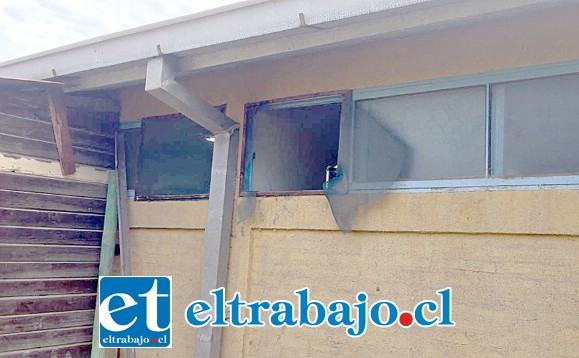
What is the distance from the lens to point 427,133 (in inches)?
131

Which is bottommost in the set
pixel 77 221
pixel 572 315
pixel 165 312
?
pixel 165 312

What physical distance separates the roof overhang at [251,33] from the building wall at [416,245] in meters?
0.30

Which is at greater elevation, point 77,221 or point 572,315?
point 77,221

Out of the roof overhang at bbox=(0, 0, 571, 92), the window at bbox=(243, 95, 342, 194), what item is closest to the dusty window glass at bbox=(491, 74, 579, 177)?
the roof overhang at bbox=(0, 0, 571, 92)

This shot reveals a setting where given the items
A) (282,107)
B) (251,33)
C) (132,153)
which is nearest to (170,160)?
(132,153)

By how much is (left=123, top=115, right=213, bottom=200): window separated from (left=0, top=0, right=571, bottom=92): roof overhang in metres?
0.74

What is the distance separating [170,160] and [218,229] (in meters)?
1.05

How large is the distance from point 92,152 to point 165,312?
156cm

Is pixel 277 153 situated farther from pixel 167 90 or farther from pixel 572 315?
pixel 572 315

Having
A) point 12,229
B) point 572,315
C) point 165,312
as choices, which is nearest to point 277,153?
point 165,312

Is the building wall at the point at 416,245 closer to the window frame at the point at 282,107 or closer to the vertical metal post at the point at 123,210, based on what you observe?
the window frame at the point at 282,107

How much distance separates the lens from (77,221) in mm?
4516

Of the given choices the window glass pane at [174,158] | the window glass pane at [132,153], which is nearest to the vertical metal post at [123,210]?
the window glass pane at [132,153]

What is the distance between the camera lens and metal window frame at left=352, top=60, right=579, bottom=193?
9.45 ft
